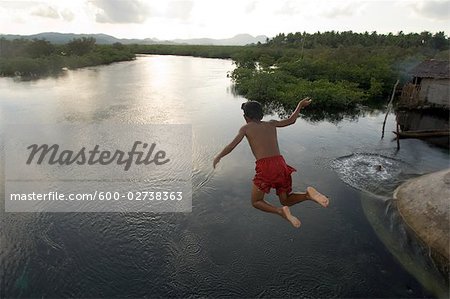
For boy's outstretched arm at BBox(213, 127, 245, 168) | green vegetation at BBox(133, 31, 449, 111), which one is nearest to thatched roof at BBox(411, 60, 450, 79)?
green vegetation at BBox(133, 31, 449, 111)

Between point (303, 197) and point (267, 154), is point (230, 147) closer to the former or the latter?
point (267, 154)

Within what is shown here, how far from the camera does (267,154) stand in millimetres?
4500

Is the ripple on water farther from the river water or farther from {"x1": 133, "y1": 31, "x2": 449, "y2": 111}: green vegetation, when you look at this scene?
{"x1": 133, "y1": 31, "x2": 449, "y2": 111}: green vegetation

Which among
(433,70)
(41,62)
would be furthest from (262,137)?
(41,62)

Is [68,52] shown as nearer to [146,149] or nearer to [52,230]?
[146,149]

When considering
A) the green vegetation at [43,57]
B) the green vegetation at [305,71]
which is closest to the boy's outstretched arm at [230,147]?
the green vegetation at [305,71]

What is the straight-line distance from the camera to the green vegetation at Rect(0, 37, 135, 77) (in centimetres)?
3512

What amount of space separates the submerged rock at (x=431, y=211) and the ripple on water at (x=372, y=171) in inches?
43.2

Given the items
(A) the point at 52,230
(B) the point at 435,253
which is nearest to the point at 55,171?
(A) the point at 52,230

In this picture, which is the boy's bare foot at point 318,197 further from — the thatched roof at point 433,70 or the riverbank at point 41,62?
the riverbank at point 41,62

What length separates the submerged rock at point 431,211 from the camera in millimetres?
8805

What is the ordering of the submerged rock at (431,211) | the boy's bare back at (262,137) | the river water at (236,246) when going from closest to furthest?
the boy's bare back at (262,137) < the river water at (236,246) < the submerged rock at (431,211)

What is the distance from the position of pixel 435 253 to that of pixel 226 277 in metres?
5.76

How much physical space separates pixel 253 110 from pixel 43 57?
4586cm
